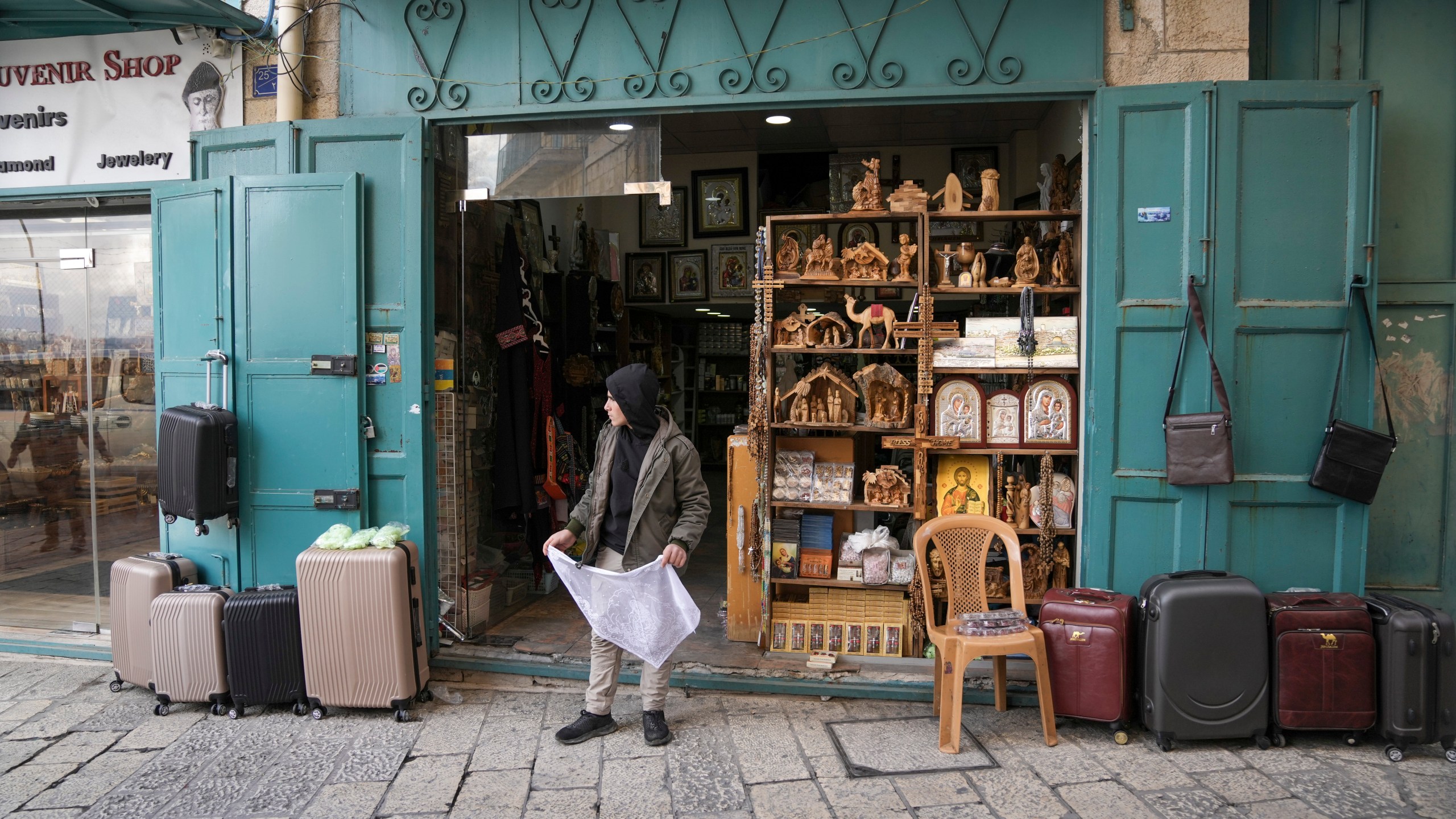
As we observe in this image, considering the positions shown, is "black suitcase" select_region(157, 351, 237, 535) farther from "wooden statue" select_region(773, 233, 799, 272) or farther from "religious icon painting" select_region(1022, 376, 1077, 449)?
"religious icon painting" select_region(1022, 376, 1077, 449)

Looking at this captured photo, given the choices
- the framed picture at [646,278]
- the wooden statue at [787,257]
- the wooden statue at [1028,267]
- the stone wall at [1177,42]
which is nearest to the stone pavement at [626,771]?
the wooden statue at [1028,267]

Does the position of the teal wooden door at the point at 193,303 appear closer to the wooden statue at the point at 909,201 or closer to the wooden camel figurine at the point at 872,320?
the wooden camel figurine at the point at 872,320

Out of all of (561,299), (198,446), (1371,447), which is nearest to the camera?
(1371,447)

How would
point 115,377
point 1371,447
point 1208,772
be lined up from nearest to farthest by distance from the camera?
point 1208,772 → point 1371,447 → point 115,377

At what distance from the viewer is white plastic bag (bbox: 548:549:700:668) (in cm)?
376

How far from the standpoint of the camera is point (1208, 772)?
350 cm

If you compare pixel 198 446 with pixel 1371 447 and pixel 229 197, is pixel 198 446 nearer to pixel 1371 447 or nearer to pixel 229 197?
pixel 229 197

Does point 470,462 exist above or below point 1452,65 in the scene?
below

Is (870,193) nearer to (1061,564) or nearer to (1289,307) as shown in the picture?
(1289,307)

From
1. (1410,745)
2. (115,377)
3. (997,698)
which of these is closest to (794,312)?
(997,698)

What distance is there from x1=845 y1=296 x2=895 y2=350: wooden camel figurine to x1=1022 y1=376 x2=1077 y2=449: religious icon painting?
780 millimetres

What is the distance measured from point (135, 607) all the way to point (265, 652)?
86 centimetres

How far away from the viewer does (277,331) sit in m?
4.49

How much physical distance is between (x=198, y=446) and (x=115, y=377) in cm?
172
